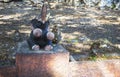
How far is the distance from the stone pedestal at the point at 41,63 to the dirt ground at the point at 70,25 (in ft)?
13.4

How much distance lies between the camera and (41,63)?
14.6ft

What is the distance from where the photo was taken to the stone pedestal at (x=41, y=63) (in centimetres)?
441

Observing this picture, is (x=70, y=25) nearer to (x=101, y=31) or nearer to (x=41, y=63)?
(x=101, y=31)

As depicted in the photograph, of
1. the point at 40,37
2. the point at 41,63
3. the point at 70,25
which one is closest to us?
the point at 41,63

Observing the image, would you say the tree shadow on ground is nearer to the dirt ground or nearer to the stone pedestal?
the dirt ground

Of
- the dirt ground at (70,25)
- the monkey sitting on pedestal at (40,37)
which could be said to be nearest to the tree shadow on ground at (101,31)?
the dirt ground at (70,25)

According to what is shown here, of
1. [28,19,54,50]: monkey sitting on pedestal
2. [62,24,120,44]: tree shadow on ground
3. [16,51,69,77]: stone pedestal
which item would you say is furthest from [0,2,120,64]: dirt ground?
[16,51,69,77]: stone pedestal

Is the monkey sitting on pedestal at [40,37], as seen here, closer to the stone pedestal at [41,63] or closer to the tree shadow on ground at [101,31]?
the stone pedestal at [41,63]

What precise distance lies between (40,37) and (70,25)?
7851 mm

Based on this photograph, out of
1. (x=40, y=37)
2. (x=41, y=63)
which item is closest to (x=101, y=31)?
(x=40, y=37)

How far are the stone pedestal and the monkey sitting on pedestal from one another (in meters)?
0.18

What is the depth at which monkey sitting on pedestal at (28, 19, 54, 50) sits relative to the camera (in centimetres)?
455

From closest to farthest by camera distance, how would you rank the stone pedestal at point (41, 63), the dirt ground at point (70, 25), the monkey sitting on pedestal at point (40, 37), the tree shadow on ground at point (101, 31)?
the stone pedestal at point (41, 63)
the monkey sitting on pedestal at point (40, 37)
the dirt ground at point (70, 25)
the tree shadow on ground at point (101, 31)

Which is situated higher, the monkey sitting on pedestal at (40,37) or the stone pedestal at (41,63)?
the monkey sitting on pedestal at (40,37)
